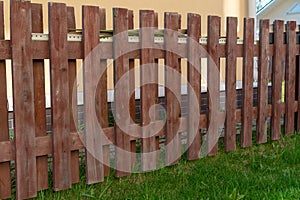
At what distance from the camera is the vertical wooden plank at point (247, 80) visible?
3.48 m

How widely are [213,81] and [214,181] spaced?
0.93m

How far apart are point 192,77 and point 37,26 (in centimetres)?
129

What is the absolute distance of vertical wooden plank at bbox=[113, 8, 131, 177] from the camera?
2.66 metres

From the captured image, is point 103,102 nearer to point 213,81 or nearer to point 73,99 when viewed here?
point 73,99

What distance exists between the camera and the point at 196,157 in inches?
128

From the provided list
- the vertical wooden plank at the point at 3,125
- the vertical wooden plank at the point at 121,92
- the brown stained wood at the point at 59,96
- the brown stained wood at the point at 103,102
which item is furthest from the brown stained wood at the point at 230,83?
the vertical wooden plank at the point at 3,125

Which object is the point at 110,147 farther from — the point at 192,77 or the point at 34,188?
the point at 192,77

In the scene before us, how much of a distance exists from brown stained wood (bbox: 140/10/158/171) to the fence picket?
5.33ft

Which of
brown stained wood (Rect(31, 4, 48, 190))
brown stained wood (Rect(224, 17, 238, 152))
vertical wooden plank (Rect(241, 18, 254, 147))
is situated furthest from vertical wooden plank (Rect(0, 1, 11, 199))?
vertical wooden plank (Rect(241, 18, 254, 147))

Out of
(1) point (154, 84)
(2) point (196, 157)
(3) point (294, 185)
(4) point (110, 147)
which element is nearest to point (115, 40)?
(1) point (154, 84)

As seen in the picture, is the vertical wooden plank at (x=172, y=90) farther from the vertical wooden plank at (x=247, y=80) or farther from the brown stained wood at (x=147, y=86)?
the vertical wooden plank at (x=247, y=80)

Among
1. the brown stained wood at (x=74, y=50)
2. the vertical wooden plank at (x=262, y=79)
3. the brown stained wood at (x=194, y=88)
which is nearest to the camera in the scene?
the brown stained wood at (x=74, y=50)

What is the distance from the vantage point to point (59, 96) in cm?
248

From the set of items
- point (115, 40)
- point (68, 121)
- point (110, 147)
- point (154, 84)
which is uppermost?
point (115, 40)
